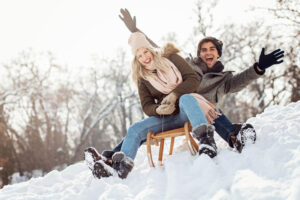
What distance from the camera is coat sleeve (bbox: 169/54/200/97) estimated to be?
2520 millimetres

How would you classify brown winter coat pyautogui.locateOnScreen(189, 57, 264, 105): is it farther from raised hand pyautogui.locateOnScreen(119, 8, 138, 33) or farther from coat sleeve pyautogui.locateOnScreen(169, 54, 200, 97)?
raised hand pyautogui.locateOnScreen(119, 8, 138, 33)

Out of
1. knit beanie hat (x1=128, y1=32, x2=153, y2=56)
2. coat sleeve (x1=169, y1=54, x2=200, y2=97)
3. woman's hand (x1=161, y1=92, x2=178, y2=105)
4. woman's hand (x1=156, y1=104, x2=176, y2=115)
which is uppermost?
knit beanie hat (x1=128, y1=32, x2=153, y2=56)

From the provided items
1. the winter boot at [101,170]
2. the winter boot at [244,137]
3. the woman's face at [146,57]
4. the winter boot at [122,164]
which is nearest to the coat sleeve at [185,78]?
the woman's face at [146,57]

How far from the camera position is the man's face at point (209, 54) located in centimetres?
330

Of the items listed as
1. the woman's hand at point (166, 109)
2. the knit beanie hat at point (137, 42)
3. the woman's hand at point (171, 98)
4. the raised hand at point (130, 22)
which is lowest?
the woman's hand at point (166, 109)

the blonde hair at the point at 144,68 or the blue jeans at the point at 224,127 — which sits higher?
the blonde hair at the point at 144,68

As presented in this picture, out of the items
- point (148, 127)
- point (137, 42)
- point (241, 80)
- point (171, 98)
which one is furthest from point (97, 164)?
point (241, 80)

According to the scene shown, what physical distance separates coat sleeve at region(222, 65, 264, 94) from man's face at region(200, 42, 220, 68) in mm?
399

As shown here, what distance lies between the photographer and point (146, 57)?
2723mm

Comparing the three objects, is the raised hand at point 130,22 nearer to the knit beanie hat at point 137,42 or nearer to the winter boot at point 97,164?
the knit beanie hat at point 137,42

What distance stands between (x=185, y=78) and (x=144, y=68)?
47 cm

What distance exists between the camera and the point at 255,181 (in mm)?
1478

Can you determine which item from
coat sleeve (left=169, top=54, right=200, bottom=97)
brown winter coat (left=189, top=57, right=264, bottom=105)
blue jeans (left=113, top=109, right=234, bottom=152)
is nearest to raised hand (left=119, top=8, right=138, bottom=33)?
coat sleeve (left=169, top=54, right=200, bottom=97)

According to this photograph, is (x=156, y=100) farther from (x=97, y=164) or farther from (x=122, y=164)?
(x=97, y=164)
